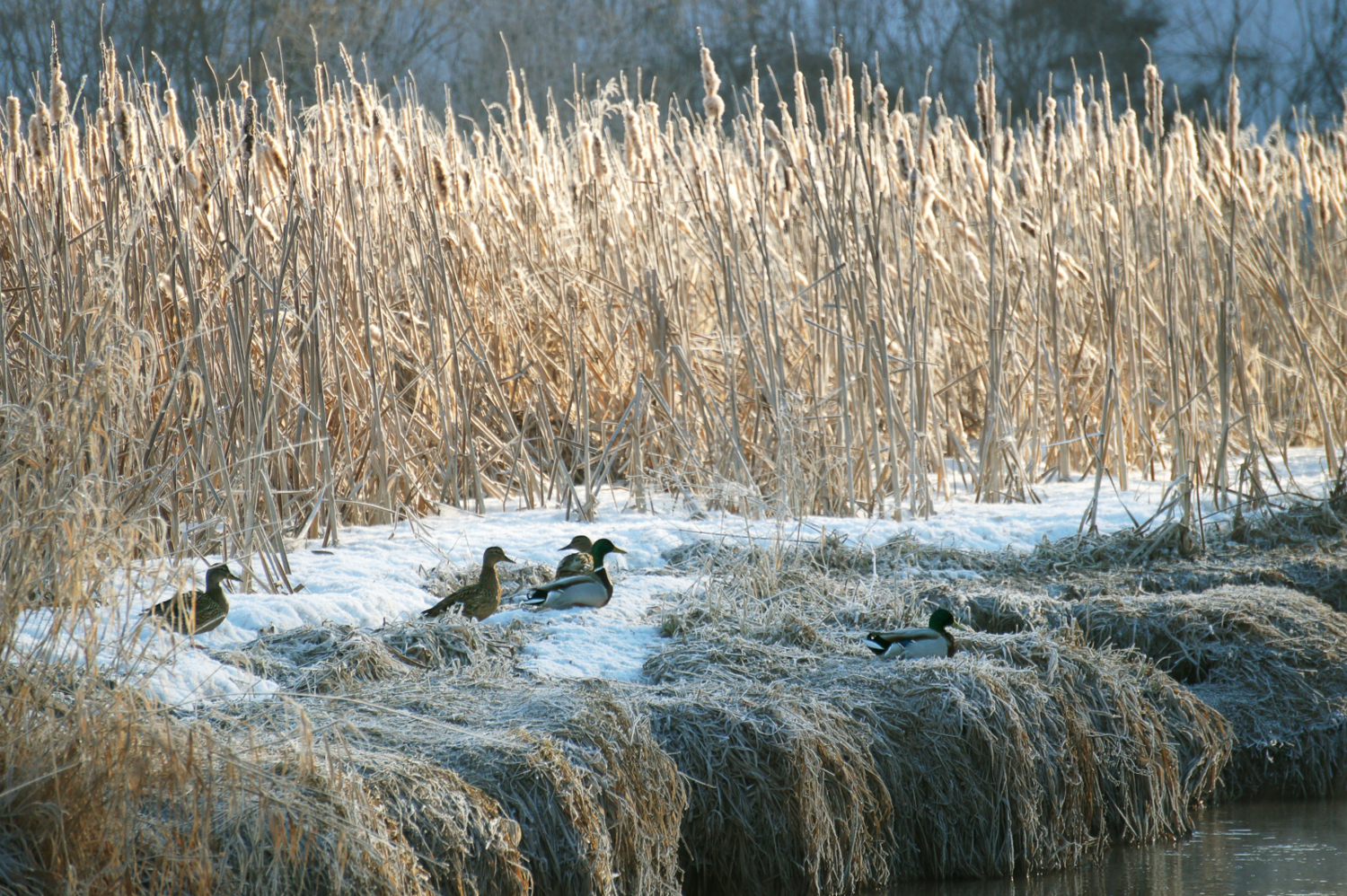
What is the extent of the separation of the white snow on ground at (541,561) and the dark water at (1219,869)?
0.98 m

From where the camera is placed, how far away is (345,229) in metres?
4.25

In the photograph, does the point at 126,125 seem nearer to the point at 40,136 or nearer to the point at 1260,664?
the point at 40,136

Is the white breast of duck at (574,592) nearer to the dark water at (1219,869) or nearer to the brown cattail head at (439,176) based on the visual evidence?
the dark water at (1219,869)

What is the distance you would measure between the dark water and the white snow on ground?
38.8 inches

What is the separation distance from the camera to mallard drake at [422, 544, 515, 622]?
3.12m

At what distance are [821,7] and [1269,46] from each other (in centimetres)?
667

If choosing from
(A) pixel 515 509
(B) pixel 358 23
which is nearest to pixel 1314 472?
(A) pixel 515 509

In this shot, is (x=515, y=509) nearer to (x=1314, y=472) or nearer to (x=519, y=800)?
(x=519, y=800)

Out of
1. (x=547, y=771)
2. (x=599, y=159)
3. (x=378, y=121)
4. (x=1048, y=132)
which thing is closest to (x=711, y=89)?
(x=599, y=159)

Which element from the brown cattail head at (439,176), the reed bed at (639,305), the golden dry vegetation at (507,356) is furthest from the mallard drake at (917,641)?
the brown cattail head at (439,176)

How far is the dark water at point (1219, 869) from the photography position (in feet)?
8.21

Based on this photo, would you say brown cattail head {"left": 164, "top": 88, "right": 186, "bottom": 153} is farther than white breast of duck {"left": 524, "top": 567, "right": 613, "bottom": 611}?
Yes

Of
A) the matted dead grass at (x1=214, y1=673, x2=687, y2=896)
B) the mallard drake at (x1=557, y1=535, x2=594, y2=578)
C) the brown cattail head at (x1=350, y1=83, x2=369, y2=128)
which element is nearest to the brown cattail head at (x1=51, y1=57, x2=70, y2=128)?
the brown cattail head at (x1=350, y1=83, x2=369, y2=128)

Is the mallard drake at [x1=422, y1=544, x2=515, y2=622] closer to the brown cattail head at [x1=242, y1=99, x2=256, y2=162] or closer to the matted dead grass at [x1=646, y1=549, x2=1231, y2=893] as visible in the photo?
the matted dead grass at [x1=646, y1=549, x2=1231, y2=893]
